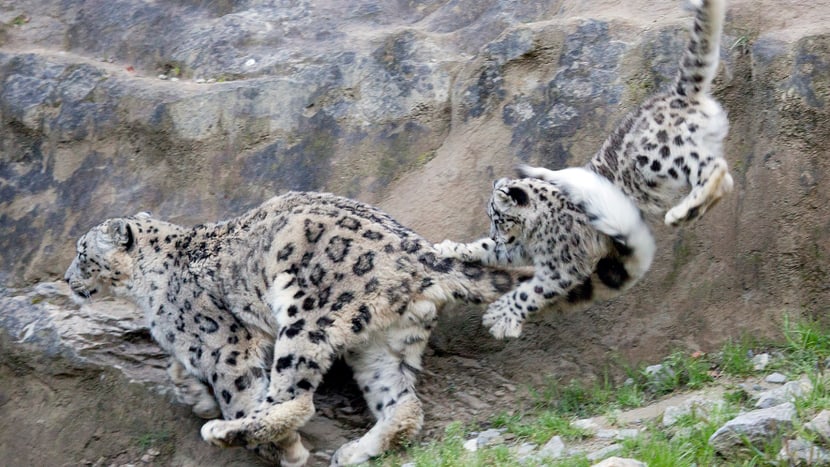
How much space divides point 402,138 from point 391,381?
8.04ft

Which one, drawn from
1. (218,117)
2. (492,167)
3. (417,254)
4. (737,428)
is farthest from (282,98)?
(737,428)

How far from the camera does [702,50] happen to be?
23.9ft

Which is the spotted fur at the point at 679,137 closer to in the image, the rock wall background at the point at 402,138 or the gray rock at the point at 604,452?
the rock wall background at the point at 402,138

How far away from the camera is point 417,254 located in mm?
7539

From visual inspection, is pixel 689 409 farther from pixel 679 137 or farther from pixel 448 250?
pixel 448 250

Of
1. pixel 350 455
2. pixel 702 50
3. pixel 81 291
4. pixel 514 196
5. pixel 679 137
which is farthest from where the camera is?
pixel 81 291

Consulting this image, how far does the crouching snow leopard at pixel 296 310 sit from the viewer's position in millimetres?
7359

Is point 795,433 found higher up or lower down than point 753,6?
lower down

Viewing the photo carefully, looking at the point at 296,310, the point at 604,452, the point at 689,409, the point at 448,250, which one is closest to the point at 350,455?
the point at 296,310

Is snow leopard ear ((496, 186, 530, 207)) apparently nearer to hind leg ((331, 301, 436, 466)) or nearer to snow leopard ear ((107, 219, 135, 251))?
hind leg ((331, 301, 436, 466))

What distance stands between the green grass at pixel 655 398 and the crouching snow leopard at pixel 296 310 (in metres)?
0.65

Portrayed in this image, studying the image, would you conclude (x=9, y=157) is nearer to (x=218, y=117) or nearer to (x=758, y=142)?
(x=218, y=117)

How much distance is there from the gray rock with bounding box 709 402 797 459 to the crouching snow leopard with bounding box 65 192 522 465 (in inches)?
86.3

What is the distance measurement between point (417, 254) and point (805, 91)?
113 inches
